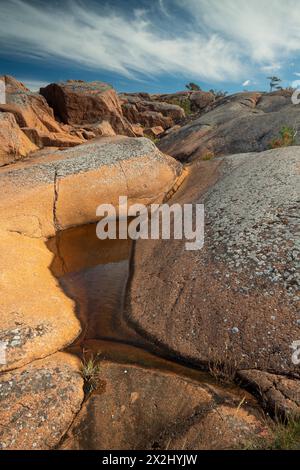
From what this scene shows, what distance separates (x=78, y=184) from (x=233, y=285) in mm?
8684

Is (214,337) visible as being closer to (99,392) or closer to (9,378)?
(99,392)

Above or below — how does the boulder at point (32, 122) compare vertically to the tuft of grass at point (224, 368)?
above

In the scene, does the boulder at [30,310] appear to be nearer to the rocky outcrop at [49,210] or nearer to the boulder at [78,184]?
the rocky outcrop at [49,210]

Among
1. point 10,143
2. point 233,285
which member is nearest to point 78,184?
point 10,143

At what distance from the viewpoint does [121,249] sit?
11.6 metres

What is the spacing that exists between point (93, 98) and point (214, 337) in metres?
30.3

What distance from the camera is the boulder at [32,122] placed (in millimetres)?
20125

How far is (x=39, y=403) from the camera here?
5.07m

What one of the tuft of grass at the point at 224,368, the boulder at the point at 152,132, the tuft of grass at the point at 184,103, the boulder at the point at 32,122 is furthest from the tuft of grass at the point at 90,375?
the tuft of grass at the point at 184,103

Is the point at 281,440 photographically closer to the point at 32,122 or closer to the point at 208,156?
the point at 208,156

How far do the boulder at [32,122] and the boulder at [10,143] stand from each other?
0.28m

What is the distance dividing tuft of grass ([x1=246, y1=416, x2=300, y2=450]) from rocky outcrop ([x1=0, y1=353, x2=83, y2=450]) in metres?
2.90

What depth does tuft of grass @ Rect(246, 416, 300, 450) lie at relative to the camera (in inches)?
150

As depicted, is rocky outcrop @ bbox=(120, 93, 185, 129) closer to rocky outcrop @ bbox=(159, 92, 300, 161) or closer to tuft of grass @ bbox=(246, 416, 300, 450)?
rocky outcrop @ bbox=(159, 92, 300, 161)
